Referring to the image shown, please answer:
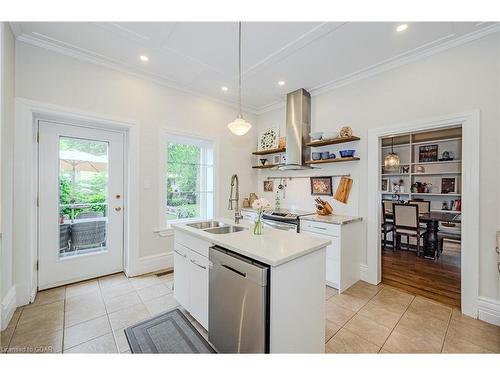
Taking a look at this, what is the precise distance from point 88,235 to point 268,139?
130 inches

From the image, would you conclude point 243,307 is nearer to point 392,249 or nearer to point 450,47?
point 450,47

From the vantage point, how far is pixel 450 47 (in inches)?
91.2

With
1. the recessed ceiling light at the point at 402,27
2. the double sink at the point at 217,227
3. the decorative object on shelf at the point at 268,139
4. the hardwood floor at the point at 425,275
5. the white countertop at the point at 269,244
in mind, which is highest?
the recessed ceiling light at the point at 402,27

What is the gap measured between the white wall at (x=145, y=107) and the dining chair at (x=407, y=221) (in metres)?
2.92

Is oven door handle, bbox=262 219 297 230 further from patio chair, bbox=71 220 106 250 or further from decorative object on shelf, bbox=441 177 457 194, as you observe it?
decorative object on shelf, bbox=441 177 457 194

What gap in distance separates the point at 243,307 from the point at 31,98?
119 inches

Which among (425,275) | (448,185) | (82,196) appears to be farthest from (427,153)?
(82,196)

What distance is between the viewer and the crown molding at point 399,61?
2.15m

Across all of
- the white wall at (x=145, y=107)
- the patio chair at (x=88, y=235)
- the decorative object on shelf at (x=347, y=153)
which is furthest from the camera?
the decorative object on shelf at (x=347, y=153)

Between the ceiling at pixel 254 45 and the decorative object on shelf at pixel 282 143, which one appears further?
the decorative object on shelf at pixel 282 143

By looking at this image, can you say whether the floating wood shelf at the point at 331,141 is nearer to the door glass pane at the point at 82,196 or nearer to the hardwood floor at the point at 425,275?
the hardwood floor at the point at 425,275

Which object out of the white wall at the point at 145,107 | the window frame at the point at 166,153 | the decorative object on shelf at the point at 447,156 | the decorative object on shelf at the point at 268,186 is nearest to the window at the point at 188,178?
the window frame at the point at 166,153

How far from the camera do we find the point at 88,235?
2.88 metres
